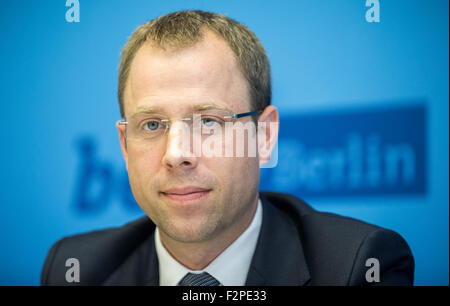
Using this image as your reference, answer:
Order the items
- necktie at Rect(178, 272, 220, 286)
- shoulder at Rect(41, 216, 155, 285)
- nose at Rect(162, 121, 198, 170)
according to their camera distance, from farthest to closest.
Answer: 1. shoulder at Rect(41, 216, 155, 285)
2. necktie at Rect(178, 272, 220, 286)
3. nose at Rect(162, 121, 198, 170)

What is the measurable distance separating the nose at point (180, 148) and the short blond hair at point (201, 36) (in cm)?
35

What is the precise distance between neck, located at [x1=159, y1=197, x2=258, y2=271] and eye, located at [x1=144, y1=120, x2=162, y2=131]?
0.51m

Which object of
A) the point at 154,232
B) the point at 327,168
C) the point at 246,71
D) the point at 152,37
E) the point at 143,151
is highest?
the point at 152,37

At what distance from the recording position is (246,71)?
1.91 metres

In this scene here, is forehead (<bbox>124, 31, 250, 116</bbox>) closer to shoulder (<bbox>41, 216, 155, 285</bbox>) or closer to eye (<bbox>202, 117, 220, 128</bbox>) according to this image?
eye (<bbox>202, 117, 220, 128</bbox>)

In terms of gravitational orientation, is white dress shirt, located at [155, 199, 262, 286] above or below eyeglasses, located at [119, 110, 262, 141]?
below

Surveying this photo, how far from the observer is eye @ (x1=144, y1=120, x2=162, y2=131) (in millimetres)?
1785

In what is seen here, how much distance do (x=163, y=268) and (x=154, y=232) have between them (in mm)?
300

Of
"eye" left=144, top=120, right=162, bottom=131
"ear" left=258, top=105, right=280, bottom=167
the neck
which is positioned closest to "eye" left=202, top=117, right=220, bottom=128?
"eye" left=144, top=120, right=162, bottom=131

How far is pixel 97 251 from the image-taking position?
220cm

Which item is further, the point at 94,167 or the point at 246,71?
the point at 94,167
